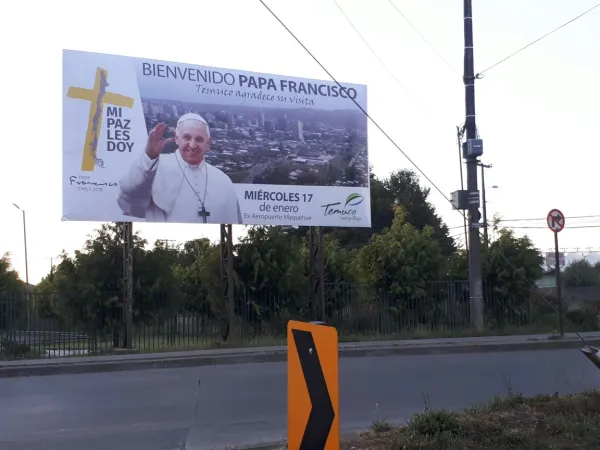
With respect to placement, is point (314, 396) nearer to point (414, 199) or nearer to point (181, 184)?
point (181, 184)

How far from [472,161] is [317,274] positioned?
5232mm

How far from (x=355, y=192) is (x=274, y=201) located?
2.52 meters

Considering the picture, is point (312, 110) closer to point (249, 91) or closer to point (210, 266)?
point (249, 91)

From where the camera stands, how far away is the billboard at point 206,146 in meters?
16.8

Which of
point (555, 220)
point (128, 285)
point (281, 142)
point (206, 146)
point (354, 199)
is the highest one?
point (281, 142)

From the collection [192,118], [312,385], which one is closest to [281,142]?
[192,118]

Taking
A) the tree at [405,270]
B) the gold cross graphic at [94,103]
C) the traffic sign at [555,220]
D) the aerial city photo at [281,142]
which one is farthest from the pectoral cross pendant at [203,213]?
the traffic sign at [555,220]

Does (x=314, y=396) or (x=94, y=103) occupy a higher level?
(x=94, y=103)

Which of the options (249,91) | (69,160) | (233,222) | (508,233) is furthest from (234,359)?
(508,233)

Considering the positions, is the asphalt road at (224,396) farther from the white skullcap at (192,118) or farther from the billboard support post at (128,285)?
the white skullcap at (192,118)

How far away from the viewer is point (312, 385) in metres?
3.66

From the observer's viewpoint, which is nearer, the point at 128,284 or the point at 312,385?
the point at 312,385

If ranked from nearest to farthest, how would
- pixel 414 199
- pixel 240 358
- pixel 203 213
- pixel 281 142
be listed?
pixel 240 358 < pixel 203 213 < pixel 281 142 < pixel 414 199

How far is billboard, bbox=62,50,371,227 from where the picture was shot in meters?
16.8
